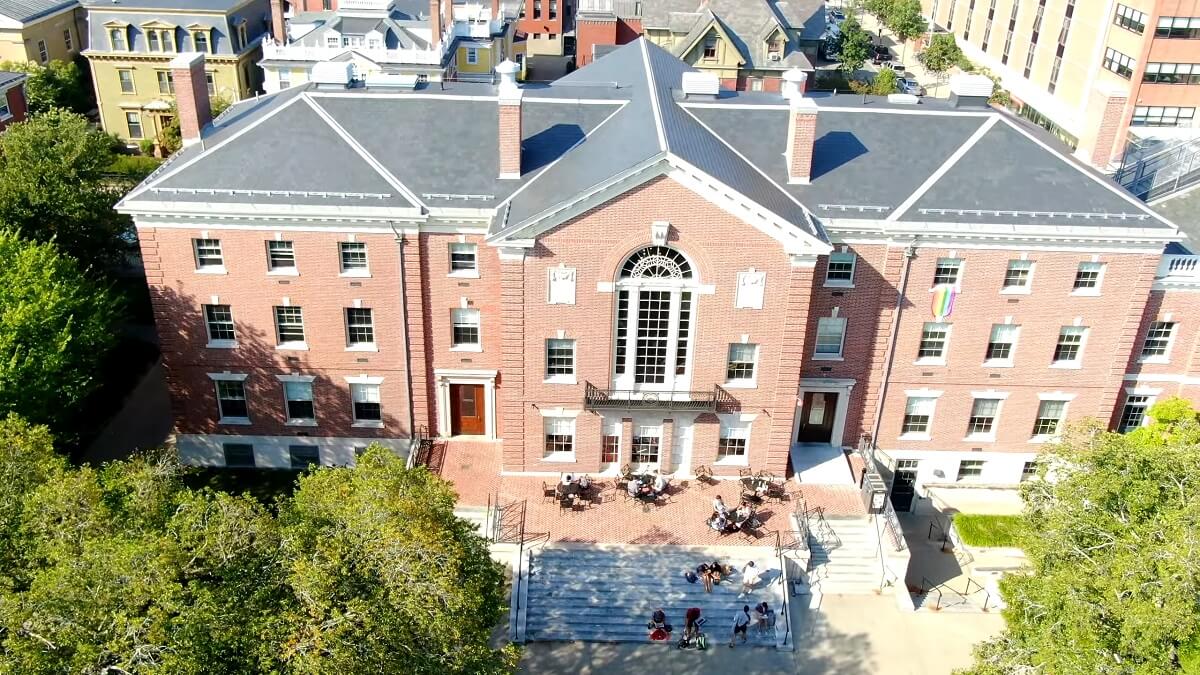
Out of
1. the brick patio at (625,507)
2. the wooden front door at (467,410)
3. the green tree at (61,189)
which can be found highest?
the green tree at (61,189)

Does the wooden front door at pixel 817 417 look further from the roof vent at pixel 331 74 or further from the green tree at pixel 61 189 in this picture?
the green tree at pixel 61 189

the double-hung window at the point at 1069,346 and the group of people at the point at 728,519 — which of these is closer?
the group of people at the point at 728,519

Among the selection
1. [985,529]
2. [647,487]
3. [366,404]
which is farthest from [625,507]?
[985,529]

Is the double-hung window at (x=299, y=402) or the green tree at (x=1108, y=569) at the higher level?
the green tree at (x=1108, y=569)

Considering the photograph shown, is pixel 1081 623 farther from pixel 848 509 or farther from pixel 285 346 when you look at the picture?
pixel 285 346

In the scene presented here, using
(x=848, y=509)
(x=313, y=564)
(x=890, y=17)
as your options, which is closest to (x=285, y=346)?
(x=313, y=564)

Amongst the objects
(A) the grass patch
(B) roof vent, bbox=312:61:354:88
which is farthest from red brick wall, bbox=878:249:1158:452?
(B) roof vent, bbox=312:61:354:88

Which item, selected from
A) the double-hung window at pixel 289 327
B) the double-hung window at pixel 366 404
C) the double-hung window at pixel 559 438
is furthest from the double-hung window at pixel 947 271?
the double-hung window at pixel 289 327
